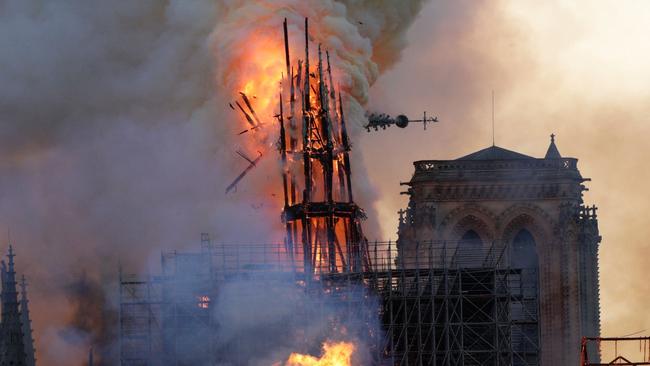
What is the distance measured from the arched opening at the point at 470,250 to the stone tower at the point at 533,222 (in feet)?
0.30

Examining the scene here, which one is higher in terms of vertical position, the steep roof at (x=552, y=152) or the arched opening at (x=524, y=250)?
the steep roof at (x=552, y=152)

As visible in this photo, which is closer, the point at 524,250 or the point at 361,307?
the point at 361,307

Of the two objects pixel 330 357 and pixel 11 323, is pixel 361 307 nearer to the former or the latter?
pixel 330 357

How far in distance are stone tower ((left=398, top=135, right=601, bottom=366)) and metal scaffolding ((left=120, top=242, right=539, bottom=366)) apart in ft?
98.1

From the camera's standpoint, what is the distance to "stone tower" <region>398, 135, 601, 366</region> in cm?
17000

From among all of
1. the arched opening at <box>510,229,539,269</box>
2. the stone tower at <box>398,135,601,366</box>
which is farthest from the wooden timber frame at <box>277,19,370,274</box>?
the arched opening at <box>510,229,539,269</box>

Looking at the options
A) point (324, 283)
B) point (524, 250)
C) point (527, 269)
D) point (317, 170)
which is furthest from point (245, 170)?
point (524, 250)

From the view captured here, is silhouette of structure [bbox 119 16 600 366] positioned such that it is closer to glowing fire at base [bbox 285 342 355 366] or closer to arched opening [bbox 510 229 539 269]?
glowing fire at base [bbox 285 342 355 366]

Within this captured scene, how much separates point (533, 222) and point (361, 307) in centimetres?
3757

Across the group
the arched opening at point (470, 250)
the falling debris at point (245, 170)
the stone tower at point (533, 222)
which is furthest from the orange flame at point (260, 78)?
the stone tower at point (533, 222)

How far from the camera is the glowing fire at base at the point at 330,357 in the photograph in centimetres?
13350

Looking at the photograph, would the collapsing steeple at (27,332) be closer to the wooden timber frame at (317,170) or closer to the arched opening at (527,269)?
the wooden timber frame at (317,170)

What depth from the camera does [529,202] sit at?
172m

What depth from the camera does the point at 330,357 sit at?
134000 mm
